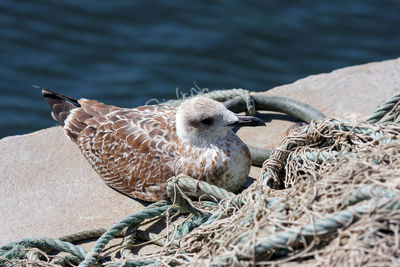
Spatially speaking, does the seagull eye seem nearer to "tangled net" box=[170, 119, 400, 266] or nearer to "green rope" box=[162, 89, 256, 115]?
"tangled net" box=[170, 119, 400, 266]

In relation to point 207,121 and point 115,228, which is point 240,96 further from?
point 115,228

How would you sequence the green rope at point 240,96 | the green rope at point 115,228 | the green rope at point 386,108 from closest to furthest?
the green rope at point 115,228 < the green rope at point 386,108 < the green rope at point 240,96

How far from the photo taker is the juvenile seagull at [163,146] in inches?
184

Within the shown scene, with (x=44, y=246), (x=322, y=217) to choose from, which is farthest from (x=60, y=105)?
(x=322, y=217)

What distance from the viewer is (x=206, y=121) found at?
468cm

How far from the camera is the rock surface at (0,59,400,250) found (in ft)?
15.5

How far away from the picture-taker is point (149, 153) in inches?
193

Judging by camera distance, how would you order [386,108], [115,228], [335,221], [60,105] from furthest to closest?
[60,105] < [386,108] < [115,228] < [335,221]

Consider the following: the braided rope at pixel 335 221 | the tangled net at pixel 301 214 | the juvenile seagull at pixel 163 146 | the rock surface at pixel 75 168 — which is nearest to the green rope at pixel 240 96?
the rock surface at pixel 75 168

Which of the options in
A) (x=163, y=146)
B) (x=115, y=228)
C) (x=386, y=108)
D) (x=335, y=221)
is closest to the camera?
(x=335, y=221)

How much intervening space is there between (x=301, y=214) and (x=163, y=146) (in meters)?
2.10

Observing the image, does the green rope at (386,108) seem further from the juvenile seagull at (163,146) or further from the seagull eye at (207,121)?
the seagull eye at (207,121)

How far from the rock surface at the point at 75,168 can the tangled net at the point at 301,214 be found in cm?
44

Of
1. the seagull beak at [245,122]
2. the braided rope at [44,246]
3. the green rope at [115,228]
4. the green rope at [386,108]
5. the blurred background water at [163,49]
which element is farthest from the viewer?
the blurred background water at [163,49]
